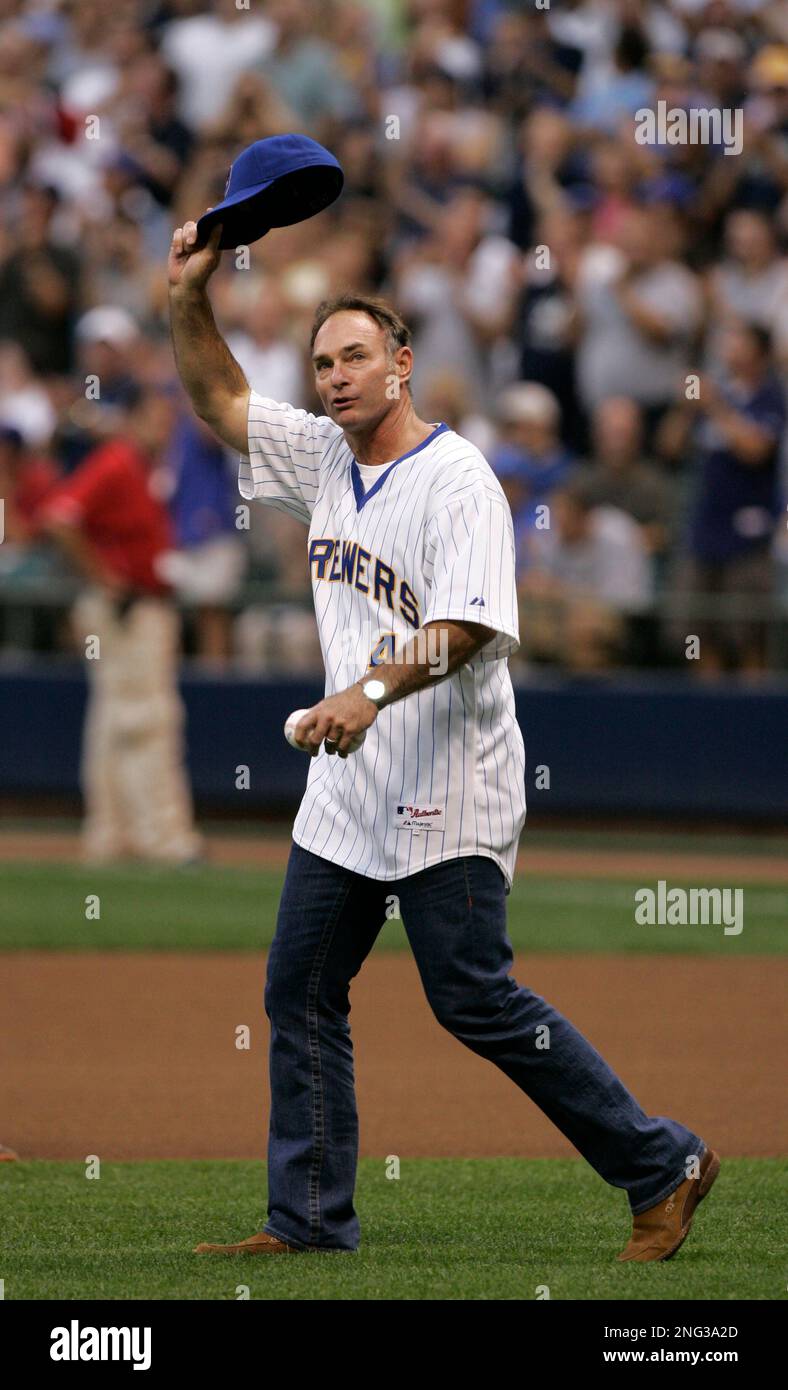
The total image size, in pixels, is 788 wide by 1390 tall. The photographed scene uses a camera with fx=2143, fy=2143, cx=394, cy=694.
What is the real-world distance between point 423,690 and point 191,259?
4.24 ft

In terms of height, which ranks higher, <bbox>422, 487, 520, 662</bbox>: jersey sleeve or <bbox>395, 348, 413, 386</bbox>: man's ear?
<bbox>395, 348, 413, 386</bbox>: man's ear

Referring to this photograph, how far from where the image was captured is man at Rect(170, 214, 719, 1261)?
492 centimetres

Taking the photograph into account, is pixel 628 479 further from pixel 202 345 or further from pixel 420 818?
pixel 420 818

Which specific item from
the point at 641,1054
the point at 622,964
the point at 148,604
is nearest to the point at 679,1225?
the point at 641,1054

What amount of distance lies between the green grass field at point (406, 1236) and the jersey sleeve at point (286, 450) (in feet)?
6.08

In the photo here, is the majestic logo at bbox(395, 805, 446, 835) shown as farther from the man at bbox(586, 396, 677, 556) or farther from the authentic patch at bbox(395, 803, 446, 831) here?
the man at bbox(586, 396, 677, 556)

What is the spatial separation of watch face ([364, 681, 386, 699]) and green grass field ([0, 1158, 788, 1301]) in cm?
129

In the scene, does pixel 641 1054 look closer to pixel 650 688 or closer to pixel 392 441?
pixel 392 441

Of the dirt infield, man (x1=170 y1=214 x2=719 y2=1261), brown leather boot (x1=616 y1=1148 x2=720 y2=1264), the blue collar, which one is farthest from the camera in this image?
the dirt infield

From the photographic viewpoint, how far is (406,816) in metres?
5.01

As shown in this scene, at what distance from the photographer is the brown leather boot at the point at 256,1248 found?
515cm

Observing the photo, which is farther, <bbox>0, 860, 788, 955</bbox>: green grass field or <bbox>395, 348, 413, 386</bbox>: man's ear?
<bbox>0, 860, 788, 955</bbox>: green grass field

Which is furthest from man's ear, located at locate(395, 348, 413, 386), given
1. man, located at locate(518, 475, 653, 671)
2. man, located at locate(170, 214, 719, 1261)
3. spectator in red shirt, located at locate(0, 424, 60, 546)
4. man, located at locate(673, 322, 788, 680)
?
spectator in red shirt, located at locate(0, 424, 60, 546)

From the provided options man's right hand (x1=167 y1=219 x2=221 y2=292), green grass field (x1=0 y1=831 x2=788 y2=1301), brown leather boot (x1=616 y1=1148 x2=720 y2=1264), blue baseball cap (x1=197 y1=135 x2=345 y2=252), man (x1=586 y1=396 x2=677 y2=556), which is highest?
man (x1=586 y1=396 x2=677 y2=556)
